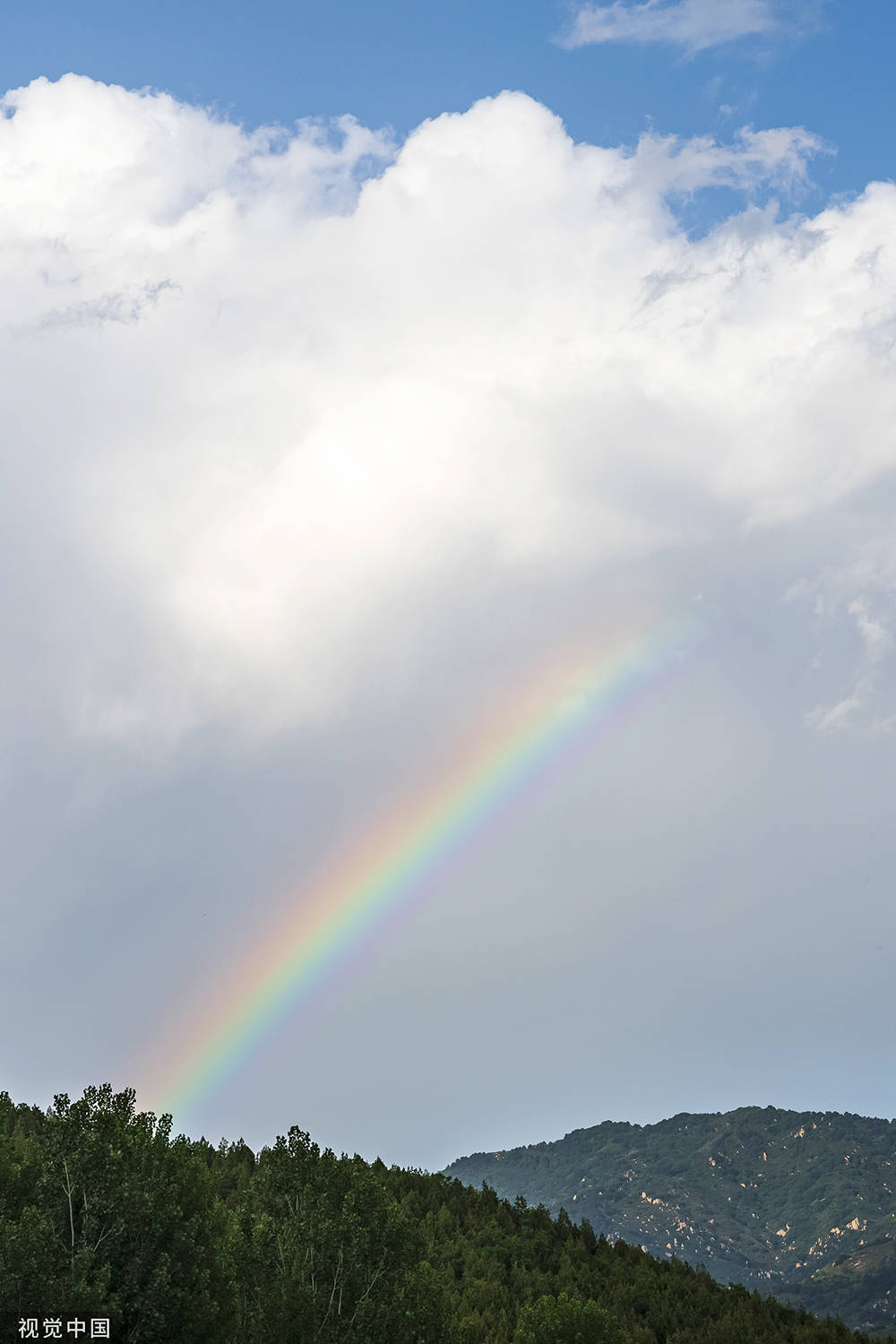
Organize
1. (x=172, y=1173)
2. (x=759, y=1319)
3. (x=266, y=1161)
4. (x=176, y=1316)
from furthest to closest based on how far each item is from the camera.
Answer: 1. (x=759, y=1319)
2. (x=266, y=1161)
3. (x=172, y=1173)
4. (x=176, y=1316)

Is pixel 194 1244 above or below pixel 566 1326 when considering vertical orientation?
above

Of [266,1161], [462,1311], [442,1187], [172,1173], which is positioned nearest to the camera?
[172,1173]

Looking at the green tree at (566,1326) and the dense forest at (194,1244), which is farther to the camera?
the green tree at (566,1326)

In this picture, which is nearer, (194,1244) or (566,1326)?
(194,1244)

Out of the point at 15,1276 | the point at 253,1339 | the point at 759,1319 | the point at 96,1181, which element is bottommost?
the point at 759,1319

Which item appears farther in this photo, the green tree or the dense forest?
the green tree

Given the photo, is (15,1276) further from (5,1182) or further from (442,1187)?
(442,1187)

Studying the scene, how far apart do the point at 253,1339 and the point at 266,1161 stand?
467 inches

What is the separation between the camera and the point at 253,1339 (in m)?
41.2

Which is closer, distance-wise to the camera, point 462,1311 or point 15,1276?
point 15,1276

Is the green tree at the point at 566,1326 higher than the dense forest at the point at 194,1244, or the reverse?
the dense forest at the point at 194,1244

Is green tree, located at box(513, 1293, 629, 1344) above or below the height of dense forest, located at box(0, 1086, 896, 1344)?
below

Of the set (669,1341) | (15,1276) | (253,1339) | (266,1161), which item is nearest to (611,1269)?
(669,1341)

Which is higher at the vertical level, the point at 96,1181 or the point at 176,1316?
the point at 96,1181
